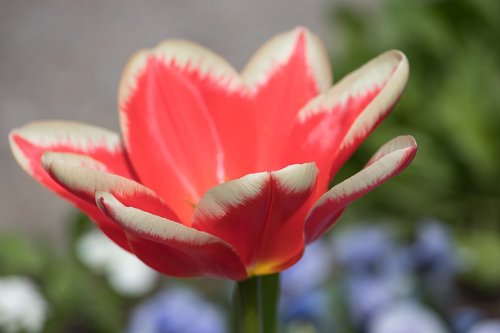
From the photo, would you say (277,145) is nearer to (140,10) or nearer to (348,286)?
(348,286)

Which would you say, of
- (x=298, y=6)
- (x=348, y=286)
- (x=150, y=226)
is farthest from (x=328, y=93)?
(x=298, y=6)

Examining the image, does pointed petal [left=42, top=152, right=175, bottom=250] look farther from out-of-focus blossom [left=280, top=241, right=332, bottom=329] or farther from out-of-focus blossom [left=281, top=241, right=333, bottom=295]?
out-of-focus blossom [left=281, top=241, right=333, bottom=295]

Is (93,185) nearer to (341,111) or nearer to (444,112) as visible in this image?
(341,111)

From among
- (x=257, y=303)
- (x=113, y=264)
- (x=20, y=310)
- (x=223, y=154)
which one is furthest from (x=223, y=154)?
(x=113, y=264)

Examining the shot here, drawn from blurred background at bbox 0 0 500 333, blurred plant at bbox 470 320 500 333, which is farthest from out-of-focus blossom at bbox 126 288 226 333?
blurred plant at bbox 470 320 500 333

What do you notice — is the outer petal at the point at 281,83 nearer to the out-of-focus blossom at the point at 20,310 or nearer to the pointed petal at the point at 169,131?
the pointed petal at the point at 169,131

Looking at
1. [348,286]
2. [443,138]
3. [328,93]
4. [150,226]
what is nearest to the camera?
[150,226]

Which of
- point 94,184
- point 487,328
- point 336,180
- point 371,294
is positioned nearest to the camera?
point 94,184
